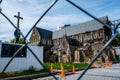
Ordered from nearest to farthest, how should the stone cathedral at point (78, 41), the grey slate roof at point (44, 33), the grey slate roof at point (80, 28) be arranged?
the stone cathedral at point (78, 41), the grey slate roof at point (80, 28), the grey slate roof at point (44, 33)

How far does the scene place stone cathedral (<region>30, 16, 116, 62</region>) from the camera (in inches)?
2218

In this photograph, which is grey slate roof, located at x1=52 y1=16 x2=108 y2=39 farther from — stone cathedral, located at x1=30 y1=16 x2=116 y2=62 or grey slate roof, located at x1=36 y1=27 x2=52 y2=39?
grey slate roof, located at x1=36 y1=27 x2=52 y2=39

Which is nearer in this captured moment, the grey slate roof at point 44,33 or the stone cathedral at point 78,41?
the stone cathedral at point 78,41

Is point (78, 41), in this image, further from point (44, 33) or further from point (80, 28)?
point (44, 33)

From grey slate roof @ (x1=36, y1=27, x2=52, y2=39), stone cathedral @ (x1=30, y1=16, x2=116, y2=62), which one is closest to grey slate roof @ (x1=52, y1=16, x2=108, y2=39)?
stone cathedral @ (x1=30, y1=16, x2=116, y2=62)

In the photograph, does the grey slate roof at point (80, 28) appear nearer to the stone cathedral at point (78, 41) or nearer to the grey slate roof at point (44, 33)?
the stone cathedral at point (78, 41)

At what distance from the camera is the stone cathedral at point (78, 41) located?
56344 mm

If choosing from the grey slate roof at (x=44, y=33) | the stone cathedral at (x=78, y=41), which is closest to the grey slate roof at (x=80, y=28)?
the stone cathedral at (x=78, y=41)

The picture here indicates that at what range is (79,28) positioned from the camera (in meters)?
71.7

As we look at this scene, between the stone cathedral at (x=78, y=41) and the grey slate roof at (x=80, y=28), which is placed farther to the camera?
the grey slate roof at (x=80, y=28)

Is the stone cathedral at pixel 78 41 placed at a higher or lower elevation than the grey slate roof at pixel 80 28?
lower

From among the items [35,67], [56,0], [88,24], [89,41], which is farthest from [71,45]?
[56,0]

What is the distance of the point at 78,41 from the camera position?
6762cm

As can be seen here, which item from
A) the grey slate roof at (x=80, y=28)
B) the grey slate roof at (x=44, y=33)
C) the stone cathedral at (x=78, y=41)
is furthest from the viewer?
the grey slate roof at (x=44, y=33)
